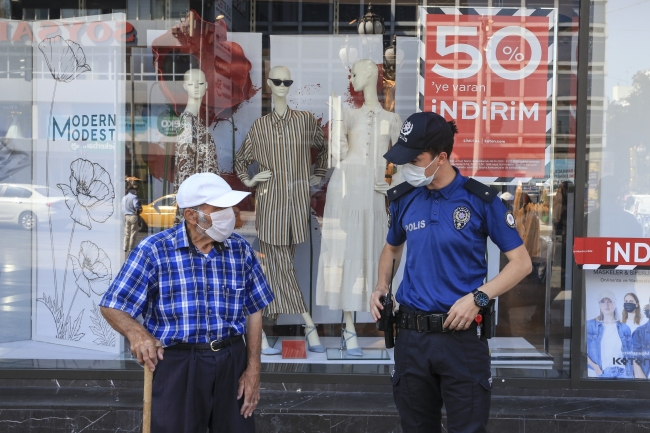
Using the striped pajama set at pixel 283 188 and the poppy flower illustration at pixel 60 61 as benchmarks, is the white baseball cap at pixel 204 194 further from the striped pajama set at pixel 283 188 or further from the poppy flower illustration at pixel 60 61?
the poppy flower illustration at pixel 60 61

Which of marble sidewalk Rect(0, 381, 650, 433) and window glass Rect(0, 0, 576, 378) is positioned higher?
window glass Rect(0, 0, 576, 378)

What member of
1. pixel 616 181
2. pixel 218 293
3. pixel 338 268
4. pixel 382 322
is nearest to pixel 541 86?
pixel 616 181

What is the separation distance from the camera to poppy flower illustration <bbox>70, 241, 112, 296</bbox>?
5340mm

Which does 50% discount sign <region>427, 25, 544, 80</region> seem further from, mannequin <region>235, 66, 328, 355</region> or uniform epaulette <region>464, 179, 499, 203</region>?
uniform epaulette <region>464, 179, 499, 203</region>

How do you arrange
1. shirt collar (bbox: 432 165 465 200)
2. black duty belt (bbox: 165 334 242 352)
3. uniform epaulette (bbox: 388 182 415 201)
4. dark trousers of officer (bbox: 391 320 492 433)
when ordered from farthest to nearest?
uniform epaulette (bbox: 388 182 415 201) → shirt collar (bbox: 432 165 465 200) → dark trousers of officer (bbox: 391 320 492 433) → black duty belt (bbox: 165 334 242 352)

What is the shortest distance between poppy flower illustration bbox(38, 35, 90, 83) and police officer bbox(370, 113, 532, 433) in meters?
3.05

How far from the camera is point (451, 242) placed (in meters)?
Answer: 2.98

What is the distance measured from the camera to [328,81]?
17.8 feet

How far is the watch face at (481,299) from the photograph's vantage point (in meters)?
2.88

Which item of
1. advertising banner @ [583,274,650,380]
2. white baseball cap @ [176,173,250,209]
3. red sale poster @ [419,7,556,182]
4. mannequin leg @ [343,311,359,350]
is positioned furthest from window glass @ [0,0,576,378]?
white baseball cap @ [176,173,250,209]

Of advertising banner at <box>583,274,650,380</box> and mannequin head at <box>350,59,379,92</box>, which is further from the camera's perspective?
mannequin head at <box>350,59,379,92</box>

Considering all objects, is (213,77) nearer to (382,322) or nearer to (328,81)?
(328,81)

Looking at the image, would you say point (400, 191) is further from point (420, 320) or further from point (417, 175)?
point (420, 320)

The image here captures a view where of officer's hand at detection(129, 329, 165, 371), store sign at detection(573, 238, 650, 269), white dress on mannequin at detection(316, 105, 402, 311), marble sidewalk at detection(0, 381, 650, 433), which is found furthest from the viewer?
white dress on mannequin at detection(316, 105, 402, 311)
